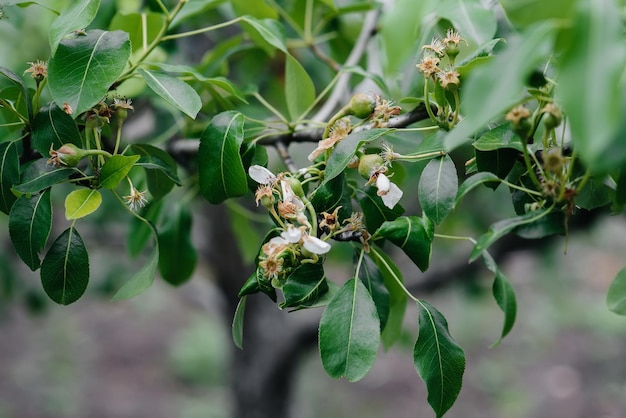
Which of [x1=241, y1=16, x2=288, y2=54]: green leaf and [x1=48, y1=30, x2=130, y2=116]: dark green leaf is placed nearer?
[x1=48, y1=30, x2=130, y2=116]: dark green leaf

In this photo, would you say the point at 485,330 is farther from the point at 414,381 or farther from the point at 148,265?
A: the point at 148,265

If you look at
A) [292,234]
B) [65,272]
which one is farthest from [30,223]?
[292,234]

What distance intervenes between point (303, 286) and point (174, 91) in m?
0.25

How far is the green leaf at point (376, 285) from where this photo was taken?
0.69 m

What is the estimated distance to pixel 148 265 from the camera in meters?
0.73

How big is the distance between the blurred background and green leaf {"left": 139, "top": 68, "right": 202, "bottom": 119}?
4.83 ft

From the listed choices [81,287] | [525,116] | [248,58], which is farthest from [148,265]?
[248,58]

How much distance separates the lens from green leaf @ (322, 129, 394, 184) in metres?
0.56

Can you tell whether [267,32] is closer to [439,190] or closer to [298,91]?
[298,91]

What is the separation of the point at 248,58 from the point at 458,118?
32.3 inches

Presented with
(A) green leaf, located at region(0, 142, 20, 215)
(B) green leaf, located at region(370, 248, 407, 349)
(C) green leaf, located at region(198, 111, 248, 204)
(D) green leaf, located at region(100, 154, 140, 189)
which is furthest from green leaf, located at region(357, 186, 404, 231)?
(A) green leaf, located at region(0, 142, 20, 215)

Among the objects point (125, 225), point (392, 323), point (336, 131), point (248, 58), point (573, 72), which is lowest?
point (125, 225)

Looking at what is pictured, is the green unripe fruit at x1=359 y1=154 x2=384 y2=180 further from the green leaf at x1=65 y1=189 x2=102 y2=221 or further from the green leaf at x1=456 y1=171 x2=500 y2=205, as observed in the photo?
the green leaf at x1=65 y1=189 x2=102 y2=221

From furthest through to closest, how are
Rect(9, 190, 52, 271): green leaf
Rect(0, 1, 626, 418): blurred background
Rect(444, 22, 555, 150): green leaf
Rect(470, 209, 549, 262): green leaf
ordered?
Rect(0, 1, 626, 418): blurred background
Rect(9, 190, 52, 271): green leaf
Rect(470, 209, 549, 262): green leaf
Rect(444, 22, 555, 150): green leaf
